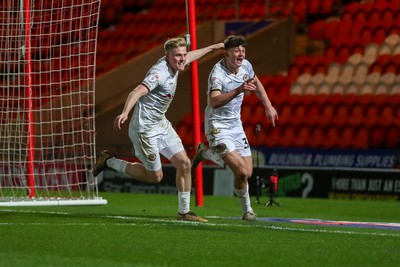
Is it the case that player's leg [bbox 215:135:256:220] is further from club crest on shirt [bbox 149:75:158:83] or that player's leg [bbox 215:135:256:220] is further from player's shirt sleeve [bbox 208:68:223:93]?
club crest on shirt [bbox 149:75:158:83]

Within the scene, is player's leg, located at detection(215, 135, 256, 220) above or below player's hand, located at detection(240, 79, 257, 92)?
below

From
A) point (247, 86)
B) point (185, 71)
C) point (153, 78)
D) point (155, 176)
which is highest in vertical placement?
point (185, 71)

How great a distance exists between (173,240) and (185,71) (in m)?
14.2

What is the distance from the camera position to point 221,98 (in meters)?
11.6

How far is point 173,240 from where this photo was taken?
31.0ft

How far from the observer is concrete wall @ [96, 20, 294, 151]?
23766mm

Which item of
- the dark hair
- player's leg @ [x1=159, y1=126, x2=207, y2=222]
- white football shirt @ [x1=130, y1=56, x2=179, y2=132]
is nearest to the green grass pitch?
player's leg @ [x1=159, y1=126, x2=207, y2=222]

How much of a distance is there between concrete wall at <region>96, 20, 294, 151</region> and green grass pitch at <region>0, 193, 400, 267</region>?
10260 millimetres

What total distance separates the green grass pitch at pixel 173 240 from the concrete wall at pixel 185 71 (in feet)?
33.7

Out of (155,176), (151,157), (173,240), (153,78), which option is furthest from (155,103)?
(173,240)

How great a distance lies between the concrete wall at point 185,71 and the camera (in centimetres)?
2377

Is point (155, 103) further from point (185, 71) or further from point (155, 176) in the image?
point (185, 71)

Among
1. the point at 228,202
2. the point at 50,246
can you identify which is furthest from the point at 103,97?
the point at 50,246

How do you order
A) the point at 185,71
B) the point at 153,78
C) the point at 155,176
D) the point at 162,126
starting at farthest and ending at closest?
the point at 185,71
the point at 155,176
the point at 162,126
the point at 153,78
